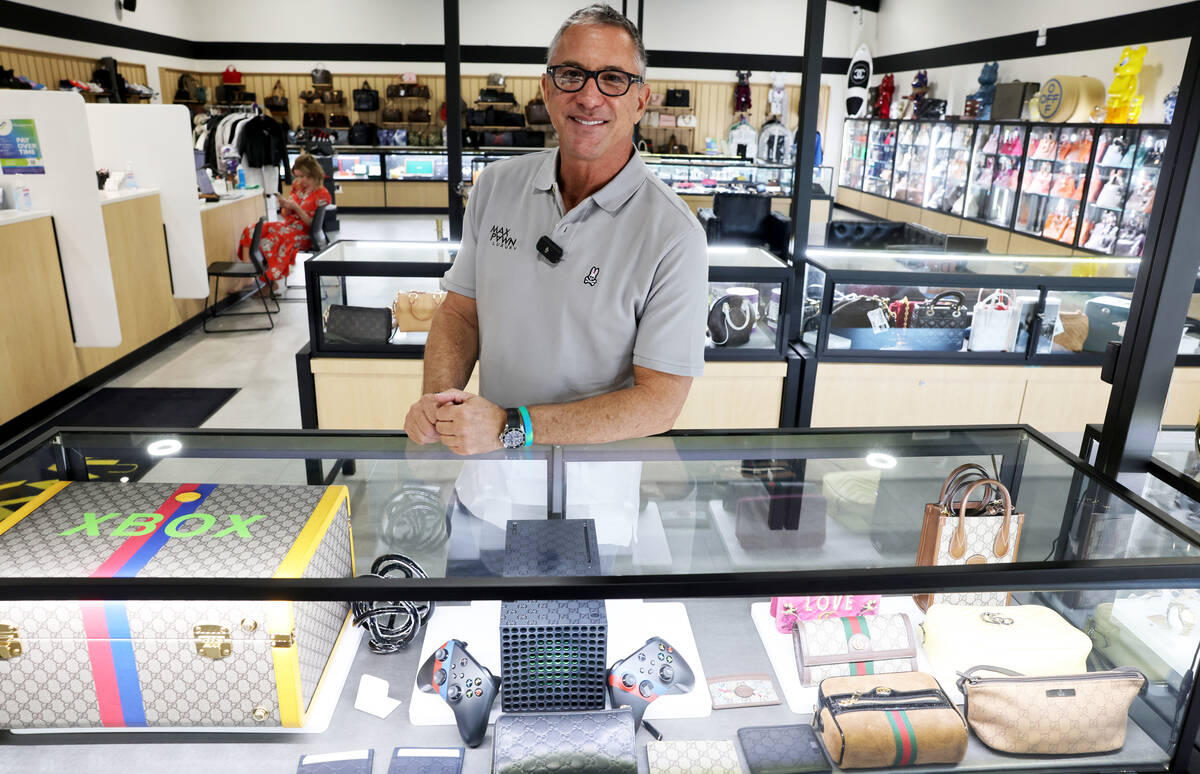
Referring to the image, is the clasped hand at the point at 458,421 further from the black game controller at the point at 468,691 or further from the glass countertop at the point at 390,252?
the glass countertop at the point at 390,252

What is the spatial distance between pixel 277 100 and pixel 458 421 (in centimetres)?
1522

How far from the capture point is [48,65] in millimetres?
10062

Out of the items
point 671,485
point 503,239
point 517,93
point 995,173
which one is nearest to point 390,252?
point 503,239

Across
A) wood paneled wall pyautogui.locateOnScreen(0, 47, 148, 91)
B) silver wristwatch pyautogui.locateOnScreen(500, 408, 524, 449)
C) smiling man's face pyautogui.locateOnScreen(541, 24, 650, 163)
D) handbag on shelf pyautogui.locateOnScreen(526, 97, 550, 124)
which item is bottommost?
silver wristwatch pyautogui.locateOnScreen(500, 408, 524, 449)

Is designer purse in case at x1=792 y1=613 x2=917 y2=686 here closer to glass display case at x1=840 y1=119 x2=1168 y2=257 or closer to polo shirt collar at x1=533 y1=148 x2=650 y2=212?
polo shirt collar at x1=533 y1=148 x2=650 y2=212

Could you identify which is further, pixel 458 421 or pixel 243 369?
pixel 243 369

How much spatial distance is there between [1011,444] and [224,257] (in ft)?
23.2

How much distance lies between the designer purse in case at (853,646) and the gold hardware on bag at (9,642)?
1213 mm

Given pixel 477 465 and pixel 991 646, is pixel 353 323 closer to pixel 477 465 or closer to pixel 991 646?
pixel 477 465

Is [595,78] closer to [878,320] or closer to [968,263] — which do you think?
[878,320]

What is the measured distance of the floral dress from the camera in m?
7.12

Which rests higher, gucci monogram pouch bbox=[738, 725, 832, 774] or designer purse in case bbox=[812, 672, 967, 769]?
designer purse in case bbox=[812, 672, 967, 769]

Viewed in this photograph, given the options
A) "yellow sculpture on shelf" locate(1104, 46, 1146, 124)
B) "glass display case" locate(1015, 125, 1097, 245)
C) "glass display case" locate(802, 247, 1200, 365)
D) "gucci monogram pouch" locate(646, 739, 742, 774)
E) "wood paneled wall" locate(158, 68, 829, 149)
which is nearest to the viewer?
"gucci monogram pouch" locate(646, 739, 742, 774)

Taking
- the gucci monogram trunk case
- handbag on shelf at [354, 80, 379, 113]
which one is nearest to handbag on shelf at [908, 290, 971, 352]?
the gucci monogram trunk case
